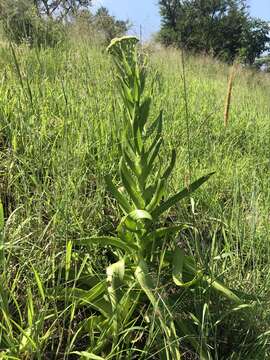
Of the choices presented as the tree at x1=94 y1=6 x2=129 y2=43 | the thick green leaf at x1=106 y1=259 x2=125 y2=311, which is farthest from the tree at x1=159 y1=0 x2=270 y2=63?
the thick green leaf at x1=106 y1=259 x2=125 y2=311

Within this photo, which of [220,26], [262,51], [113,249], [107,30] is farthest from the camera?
[262,51]

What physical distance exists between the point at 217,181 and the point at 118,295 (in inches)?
47.2

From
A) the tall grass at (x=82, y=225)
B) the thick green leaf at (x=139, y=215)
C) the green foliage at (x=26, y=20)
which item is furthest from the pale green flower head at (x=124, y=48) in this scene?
the green foliage at (x=26, y=20)

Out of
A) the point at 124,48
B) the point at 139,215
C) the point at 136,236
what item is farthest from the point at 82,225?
the point at 124,48

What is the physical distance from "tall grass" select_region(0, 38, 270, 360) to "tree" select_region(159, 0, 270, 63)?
73.5 feet

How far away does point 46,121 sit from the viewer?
2482 mm

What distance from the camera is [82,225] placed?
191 centimetres

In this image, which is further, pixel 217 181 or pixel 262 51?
pixel 262 51

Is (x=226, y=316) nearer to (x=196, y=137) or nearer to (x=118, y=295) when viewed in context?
(x=118, y=295)

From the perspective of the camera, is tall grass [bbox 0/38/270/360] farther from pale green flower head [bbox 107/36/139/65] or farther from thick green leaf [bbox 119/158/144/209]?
pale green flower head [bbox 107/36/139/65]

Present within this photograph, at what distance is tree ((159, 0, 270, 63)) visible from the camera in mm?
24781

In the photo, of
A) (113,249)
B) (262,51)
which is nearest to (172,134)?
(113,249)

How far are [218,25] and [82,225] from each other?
2675 centimetres

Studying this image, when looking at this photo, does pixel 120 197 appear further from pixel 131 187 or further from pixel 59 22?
pixel 59 22
